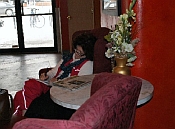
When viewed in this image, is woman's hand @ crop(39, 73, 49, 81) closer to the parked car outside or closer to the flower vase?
the flower vase

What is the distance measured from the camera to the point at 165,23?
2426mm

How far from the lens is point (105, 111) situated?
3.95 feet

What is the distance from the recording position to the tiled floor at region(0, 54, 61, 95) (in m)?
5.00

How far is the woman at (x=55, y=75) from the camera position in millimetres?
2717

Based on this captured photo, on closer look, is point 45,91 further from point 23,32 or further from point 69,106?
point 23,32

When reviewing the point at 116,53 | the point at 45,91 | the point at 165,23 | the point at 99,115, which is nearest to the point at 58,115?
the point at 45,91

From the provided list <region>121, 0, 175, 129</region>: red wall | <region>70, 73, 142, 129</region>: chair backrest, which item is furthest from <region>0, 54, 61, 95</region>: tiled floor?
<region>70, 73, 142, 129</region>: chair backrest

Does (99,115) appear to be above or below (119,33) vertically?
below

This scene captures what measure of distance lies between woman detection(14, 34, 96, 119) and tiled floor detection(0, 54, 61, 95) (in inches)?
63.7

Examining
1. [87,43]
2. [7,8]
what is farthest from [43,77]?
[7,8]

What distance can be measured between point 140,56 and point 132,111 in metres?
0.94

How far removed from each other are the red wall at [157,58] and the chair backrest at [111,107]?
0.86m

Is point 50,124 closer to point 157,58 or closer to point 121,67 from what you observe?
point 121,67

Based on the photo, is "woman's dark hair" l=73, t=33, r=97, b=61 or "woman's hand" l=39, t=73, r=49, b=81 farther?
"woman's hand" l=39, t=73, r=49, b=81
